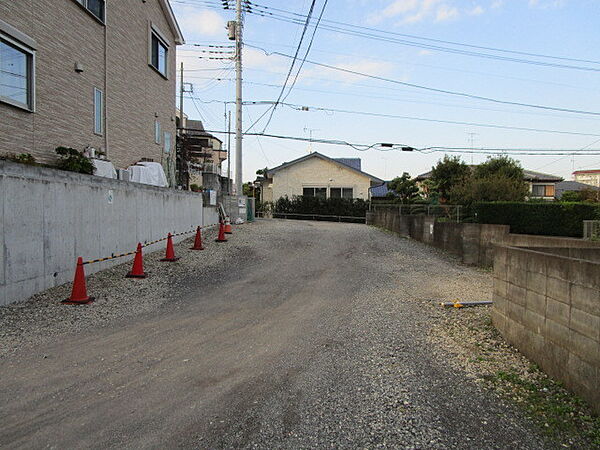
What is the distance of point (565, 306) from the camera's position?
14.2 ft

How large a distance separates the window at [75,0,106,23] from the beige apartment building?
3cm

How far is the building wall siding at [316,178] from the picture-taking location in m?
37.6

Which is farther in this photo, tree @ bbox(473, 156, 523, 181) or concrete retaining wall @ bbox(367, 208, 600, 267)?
tree @ bbox(473, 156, 523, 181)

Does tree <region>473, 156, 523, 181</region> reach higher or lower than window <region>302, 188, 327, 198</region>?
higher

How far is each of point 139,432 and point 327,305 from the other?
453 cm

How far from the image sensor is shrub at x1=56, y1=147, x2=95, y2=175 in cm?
1006

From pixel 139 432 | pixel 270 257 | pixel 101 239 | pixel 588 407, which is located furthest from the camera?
pixel 270 257

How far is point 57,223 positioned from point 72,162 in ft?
9.48

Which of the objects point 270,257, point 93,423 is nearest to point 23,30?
point 270,257

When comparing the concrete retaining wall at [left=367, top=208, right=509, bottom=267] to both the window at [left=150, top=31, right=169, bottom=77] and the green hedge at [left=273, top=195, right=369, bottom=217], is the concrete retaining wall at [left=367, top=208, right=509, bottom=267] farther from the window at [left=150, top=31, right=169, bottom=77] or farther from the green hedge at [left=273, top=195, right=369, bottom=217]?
the green hedge at [left=273, top=195, right=369, bottom=217]

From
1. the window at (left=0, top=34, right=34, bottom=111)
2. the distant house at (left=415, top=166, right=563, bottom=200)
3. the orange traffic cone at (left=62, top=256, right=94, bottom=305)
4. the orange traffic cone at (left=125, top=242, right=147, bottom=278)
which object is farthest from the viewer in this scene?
the distant house at (left=415, top=166, right=563, bottom=200)

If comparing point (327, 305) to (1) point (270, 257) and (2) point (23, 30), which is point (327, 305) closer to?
(1) point (270, 257)

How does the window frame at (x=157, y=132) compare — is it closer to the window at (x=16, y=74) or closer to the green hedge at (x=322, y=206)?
the window at (x=16, y=74)

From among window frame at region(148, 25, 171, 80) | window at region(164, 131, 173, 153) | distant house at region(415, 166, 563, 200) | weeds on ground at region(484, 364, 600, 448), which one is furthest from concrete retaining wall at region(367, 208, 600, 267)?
distant house at region(415, 166, 563, 200)
